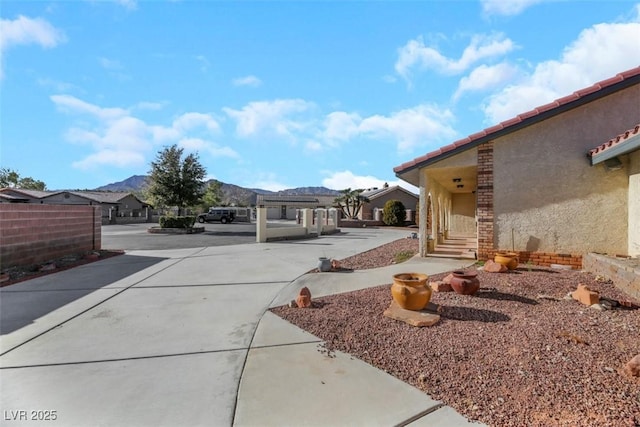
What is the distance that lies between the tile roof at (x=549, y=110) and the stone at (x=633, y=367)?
6390 mm

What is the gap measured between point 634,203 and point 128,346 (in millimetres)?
9786

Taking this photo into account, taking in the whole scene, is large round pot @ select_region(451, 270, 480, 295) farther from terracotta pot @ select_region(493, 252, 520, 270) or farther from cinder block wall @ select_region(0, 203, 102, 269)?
cinder block wall @ select_region(0, 203, 102, 269)

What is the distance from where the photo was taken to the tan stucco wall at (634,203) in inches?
272

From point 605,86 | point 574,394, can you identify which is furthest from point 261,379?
point 605,86

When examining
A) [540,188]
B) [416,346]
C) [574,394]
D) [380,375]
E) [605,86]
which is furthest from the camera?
[540,188]

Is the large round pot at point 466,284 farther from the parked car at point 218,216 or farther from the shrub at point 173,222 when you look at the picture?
the parked car at point 218,216

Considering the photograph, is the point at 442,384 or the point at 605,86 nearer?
the point at 442,384

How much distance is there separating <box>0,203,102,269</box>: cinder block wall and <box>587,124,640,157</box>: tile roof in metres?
14.0

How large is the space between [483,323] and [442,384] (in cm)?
174

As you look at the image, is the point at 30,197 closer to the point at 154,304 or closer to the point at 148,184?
the point at 148,184

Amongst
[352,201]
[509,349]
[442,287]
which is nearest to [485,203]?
[442,287]

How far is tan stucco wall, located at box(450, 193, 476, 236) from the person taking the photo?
17984mm

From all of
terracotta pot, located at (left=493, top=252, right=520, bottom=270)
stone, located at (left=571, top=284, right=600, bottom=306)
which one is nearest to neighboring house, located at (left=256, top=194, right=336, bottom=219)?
terracotta pot, located at (left=493, top=252, right=520, bottom=270)

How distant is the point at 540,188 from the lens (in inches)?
318
